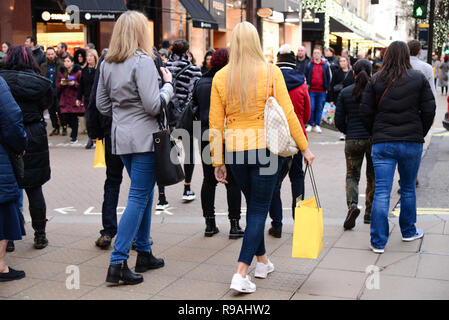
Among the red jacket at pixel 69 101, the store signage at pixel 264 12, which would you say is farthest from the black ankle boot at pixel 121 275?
the store signage at pixel 264 12

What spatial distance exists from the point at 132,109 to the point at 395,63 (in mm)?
2437

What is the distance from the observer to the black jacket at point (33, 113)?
5136mm

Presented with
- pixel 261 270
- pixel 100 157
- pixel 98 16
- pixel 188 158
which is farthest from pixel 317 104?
pixel 261 270

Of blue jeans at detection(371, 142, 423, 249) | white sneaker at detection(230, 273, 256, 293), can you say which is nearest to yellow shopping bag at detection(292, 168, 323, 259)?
white sneaker at detection(230, 273, 256, 293)

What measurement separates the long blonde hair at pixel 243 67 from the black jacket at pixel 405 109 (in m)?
1.63

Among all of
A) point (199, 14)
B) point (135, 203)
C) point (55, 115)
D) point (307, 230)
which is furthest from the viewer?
point (199, 14)

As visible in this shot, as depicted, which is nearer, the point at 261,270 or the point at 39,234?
the point at 261,270

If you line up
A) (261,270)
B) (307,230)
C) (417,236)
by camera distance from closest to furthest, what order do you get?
(307,230), (261,270), (417,236)

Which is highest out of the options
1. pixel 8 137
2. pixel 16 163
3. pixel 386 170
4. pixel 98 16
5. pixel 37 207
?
pixel 98 16

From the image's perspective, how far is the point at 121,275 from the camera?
14.8ft

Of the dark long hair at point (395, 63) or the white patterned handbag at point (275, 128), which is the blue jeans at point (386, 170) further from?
the white patterned handbag at point (275, 128)

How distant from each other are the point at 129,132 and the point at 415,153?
2.64 metres

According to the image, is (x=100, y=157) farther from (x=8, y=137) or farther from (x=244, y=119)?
(x=244, y=119)

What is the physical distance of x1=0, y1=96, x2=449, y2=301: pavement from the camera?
4.37 metres
